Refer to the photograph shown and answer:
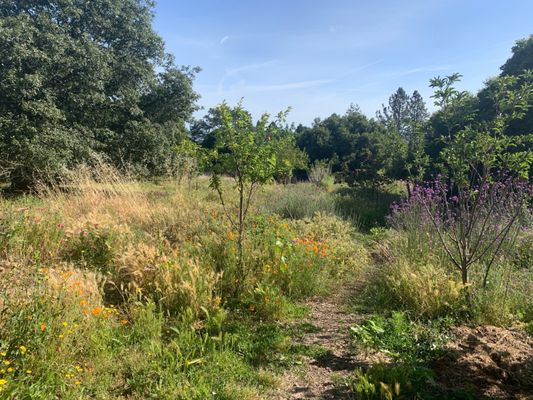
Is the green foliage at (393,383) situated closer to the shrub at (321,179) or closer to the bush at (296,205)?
the bush at (296,205)

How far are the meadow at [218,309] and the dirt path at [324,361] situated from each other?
2cm

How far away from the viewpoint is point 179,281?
3.60 m

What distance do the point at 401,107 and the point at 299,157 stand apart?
125 feet

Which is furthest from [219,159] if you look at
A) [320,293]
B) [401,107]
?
[401,107]

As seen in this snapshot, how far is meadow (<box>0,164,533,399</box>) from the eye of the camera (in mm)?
2297

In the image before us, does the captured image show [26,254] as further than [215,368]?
Yes

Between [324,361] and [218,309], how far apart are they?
1.06 m

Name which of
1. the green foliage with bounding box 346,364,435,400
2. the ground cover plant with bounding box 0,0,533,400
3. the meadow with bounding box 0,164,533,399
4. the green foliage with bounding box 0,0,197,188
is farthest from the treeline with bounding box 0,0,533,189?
the green foliage with bounding box 346,364,435,400

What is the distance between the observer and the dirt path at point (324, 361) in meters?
2.40

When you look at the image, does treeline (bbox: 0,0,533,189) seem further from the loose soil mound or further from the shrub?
the loose soil mound

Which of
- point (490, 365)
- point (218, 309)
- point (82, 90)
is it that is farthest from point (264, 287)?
point (82, 90)

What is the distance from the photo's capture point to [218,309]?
11.0ft

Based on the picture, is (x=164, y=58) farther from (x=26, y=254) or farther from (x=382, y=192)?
(x=26, y=254)

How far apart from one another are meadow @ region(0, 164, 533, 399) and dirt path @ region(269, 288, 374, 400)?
0.02 metres
